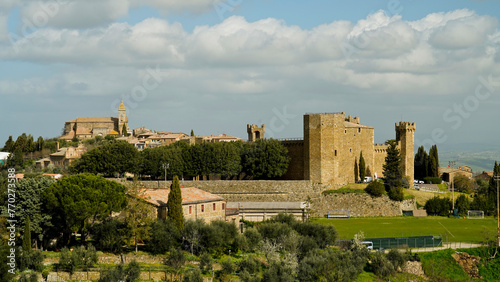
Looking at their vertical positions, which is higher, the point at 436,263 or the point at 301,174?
the point at 301,174

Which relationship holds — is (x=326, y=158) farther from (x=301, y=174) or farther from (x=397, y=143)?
(x=397, y=143)

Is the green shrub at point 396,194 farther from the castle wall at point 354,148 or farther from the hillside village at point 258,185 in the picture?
the castle wall at point 354,148

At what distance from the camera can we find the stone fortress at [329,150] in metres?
64.3

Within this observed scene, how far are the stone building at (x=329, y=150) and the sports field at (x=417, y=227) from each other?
5896 millimetres

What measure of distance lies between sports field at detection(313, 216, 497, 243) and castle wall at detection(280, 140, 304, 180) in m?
8.70

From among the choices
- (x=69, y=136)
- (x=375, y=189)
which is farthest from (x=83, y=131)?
(x=375, y=189)

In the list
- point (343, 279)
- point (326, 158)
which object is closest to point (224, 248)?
point (343, 279)

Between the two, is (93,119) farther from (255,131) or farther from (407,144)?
(407,144)

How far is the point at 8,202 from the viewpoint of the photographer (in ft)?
141

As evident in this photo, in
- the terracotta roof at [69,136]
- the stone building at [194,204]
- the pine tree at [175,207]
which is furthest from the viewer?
the terracotta roof at [69,136]

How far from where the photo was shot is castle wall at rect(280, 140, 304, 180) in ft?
223

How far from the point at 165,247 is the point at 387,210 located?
2740 cm

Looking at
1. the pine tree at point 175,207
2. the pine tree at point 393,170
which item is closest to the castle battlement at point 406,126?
the pine tree at point 393,170

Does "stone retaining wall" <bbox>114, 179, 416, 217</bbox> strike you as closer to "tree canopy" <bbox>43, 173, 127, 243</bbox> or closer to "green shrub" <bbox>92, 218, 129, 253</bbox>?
"tree canopy" <bbox>43, 173, 127, 243</bbox>
